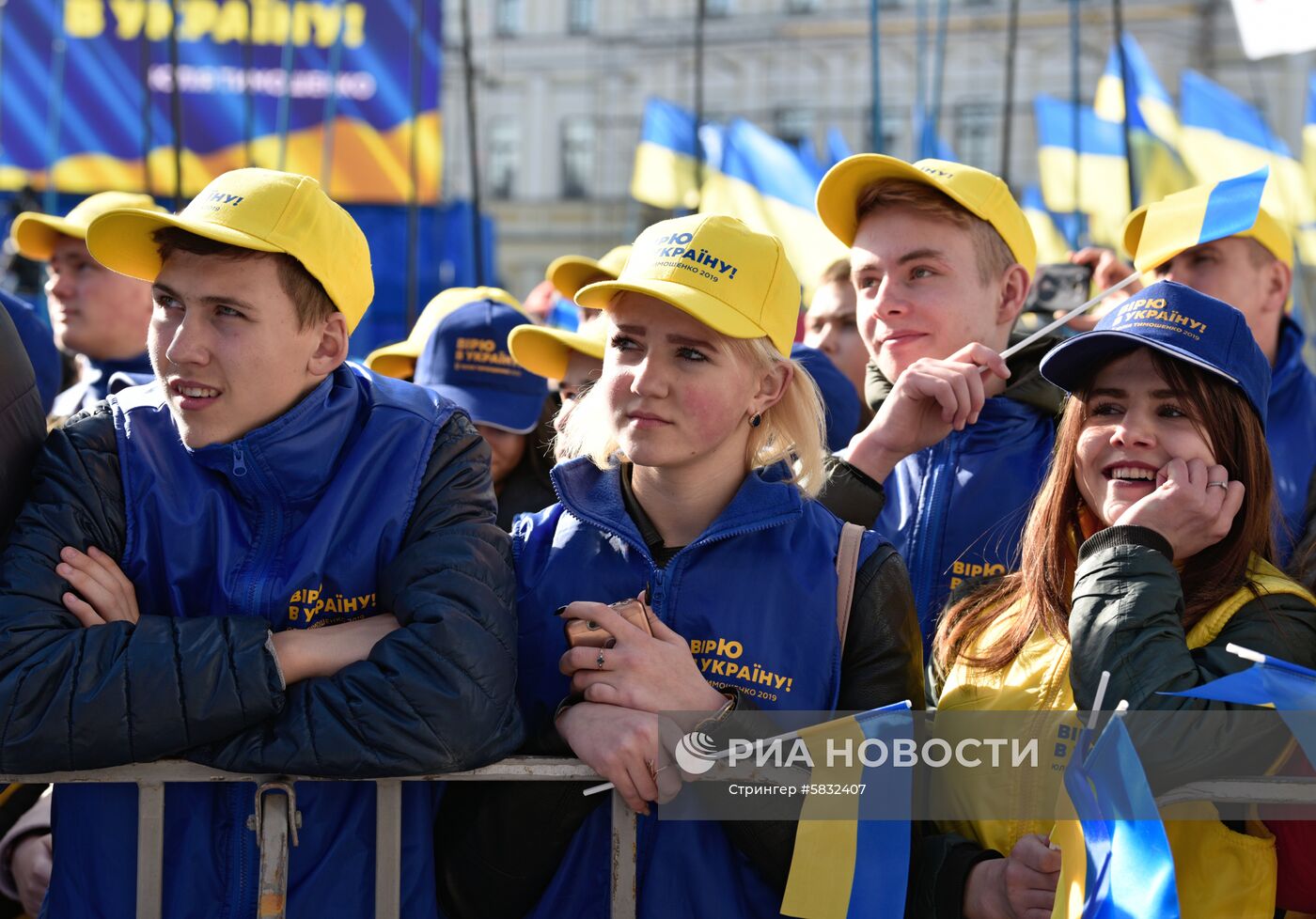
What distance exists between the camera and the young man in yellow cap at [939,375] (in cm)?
289

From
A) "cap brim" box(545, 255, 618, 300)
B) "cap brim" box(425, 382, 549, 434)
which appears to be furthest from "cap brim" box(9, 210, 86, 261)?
"cap brim" box(545, 255, 618, 300)

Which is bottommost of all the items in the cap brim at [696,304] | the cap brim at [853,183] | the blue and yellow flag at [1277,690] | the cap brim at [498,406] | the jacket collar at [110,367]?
the blue and yellow flag at [1277,690]

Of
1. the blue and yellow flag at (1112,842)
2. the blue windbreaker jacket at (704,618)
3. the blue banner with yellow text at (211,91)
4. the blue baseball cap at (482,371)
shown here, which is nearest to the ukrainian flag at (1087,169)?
the blue banner with yellow text at (211,91)

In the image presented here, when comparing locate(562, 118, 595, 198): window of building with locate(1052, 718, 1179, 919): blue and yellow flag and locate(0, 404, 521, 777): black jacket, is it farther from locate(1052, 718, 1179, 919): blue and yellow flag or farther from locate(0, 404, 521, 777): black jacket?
locate(1052, 718, 1179, 919): blue and yellow flag

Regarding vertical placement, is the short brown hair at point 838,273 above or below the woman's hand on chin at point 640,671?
above

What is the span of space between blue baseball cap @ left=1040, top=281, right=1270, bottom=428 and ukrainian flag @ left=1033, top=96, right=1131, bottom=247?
425 inches

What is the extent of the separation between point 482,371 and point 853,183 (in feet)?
4.15

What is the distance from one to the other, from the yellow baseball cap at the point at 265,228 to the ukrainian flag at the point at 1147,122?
361 inches

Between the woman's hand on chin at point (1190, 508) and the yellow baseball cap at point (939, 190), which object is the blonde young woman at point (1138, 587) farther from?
the yellow baseball cap at point (939, 190)

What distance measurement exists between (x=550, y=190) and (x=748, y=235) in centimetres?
4675

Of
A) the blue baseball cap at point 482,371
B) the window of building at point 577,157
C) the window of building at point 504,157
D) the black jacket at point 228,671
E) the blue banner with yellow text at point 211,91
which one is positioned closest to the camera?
the black jacket at point 228,671

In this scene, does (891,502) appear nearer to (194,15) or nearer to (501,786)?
(501,786)

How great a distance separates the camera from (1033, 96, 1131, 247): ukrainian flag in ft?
43.4

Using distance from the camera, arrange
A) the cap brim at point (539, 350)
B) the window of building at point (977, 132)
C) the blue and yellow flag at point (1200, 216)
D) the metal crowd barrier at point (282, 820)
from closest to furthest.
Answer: the metal crowd barrier at point (282, 820) < the blue and yellow flag at point (1200, 216) < the cap brim at point (539, 350) < the window of building at point (977, 132)
